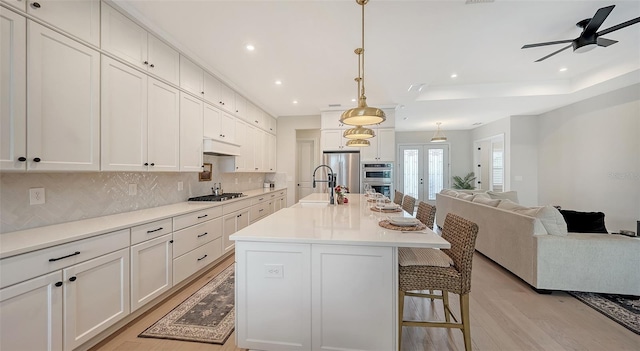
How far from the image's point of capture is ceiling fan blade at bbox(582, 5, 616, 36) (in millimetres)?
2094

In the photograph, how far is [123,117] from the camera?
2.12 metres

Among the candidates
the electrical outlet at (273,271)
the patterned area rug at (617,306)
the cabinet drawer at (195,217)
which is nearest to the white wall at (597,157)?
the patterned area rug at (617,306)

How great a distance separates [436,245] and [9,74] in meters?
2.71

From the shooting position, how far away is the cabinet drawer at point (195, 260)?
245cm

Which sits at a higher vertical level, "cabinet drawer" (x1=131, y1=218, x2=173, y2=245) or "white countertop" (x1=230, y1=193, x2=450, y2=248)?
"white countertop" (x1=230, y1=193, x2=450, y2=248)

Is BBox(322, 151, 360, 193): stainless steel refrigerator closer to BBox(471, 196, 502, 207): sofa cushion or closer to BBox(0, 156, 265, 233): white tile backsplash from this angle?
BBox(471, 196, 502, 207): sofa cushion

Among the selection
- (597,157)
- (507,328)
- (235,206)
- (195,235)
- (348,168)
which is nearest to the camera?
(507,328)

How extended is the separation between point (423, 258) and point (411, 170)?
7.12 metres

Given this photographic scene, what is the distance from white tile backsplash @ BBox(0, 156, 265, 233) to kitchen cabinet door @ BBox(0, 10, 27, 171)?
326 millimetres

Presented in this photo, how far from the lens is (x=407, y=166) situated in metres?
8.30

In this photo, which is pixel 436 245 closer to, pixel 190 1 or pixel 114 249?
pixel 114 249

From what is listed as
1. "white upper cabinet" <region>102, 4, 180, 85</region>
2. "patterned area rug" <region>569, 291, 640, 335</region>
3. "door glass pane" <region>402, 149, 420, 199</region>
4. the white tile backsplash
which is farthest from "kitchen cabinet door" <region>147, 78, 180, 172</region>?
"door glass pane" <region>402, 149, 420, 199</region>

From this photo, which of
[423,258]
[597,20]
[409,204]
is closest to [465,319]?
[423,258]

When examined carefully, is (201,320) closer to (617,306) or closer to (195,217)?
(195,217)
